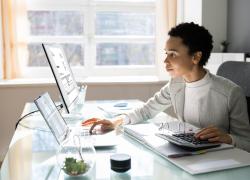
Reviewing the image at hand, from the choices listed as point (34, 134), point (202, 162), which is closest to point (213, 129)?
point (202, 162)

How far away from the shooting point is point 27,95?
10.4 ft

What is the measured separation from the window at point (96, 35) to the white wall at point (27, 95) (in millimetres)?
331

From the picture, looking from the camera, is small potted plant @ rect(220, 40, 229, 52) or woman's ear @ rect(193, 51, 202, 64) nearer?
woman's ear @ rect(193, 51, 202, 64)

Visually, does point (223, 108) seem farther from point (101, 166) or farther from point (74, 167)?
point (74, 167)

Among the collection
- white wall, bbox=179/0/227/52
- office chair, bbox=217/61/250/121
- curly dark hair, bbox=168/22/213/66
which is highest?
white wall, bbox=179/0/227/52

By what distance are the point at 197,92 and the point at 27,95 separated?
6.46ft

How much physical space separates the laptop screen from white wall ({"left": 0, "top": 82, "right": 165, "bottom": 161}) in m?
1.84

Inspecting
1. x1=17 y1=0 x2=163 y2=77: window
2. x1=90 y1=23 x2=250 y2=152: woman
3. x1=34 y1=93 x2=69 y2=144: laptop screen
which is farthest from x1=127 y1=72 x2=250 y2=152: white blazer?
x1=17 y1=0 x2=163 y2=77: window

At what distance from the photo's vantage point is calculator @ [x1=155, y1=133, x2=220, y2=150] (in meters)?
1.14

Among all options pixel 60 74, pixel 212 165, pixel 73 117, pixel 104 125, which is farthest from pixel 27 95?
pixel 212 165

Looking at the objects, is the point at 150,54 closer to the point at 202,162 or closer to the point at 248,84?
the point at 248,84

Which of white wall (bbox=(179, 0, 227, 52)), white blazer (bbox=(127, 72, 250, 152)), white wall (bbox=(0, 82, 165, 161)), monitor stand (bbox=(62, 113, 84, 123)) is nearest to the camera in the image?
white blazer (bbox=(127, 72, 250, 152))

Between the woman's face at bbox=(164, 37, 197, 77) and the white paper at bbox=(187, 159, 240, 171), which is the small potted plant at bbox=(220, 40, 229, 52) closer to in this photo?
the woman's face at bbox=(164, 37, 197, 77)

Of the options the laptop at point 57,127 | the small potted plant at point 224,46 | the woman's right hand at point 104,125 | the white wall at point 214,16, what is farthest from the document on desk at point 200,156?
the white wall at point 214,16
